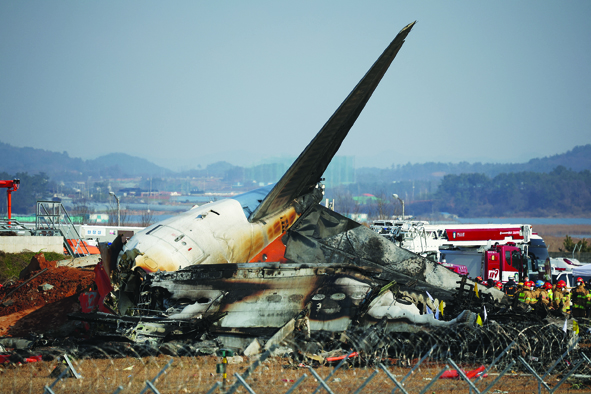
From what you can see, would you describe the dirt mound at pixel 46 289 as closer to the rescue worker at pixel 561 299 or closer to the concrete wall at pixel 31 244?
the concrete wall at pixel 31 244

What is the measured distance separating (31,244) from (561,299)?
29.5 metres

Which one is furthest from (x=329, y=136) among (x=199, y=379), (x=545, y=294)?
(x=199, y=379)

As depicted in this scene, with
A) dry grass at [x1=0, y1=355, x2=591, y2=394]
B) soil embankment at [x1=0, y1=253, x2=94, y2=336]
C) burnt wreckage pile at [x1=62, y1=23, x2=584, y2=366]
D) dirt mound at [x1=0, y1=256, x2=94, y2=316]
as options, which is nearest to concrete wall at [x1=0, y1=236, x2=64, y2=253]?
soil embankment at [x1=0, y1=253, x2=94, y2=336]

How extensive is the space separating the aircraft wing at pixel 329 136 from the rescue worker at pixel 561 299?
10.5m

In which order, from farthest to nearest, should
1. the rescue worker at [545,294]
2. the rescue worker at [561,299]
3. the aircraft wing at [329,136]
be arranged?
1. the rescue worker at [545,294]
2. the rescue worker at [561,299]
3. the aircraft wing at [329,136]

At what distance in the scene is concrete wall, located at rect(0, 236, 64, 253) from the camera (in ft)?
105

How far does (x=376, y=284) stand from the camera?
13.7 metres

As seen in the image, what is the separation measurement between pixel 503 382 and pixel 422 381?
5.95 ft

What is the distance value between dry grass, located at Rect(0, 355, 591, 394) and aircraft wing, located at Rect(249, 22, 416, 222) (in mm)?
7218

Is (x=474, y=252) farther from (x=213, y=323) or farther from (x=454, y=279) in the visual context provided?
(x=213, y=323)

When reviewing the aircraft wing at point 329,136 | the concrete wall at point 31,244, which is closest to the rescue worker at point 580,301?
the aircraft wing at point 329,136

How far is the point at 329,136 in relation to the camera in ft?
63.4

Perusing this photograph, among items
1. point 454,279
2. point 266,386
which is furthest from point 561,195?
point 266,386

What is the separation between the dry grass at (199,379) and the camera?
32.2 feet
